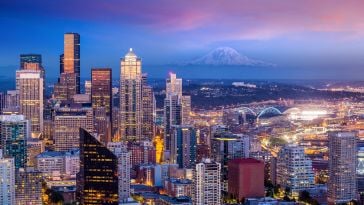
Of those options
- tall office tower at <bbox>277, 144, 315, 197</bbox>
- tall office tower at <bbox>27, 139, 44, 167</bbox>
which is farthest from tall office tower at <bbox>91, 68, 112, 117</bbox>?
tall office tower at <bbox>277, 144, 315, 197</bbox>

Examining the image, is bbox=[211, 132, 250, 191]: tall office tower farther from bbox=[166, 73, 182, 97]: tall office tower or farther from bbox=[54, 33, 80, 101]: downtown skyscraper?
bbox=[54, 33, 80, 101]: downtown skyscraper

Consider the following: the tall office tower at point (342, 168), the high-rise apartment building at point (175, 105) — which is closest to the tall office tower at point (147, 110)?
the high-rise apartment building at point (175, 105)

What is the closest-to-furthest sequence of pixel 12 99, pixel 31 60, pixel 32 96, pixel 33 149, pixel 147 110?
pixel 33 149
pixel 12 99
pixel 32 96
pixel 147 110
pixel 31 60

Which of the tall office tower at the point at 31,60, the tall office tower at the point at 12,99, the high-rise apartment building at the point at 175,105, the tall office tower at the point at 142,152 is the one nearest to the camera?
the tall office tower at the point at 142,152

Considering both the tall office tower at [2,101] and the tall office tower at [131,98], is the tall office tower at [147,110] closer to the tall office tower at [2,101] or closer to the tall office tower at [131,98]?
the tall office tower at [131,98]

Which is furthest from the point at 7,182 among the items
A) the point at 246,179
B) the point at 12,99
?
the point at 12,99

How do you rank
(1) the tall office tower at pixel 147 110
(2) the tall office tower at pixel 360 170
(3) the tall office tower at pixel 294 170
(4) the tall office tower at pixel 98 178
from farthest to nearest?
(1) the tall office tower at pixel 147 110
(3) the tall office tower at pixel 294 170
(2) the tall office tower at pixel 360 170
(4) the tall office tower at pixel 98 178

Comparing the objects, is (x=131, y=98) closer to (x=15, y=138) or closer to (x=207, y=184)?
(x=15, y=138)
